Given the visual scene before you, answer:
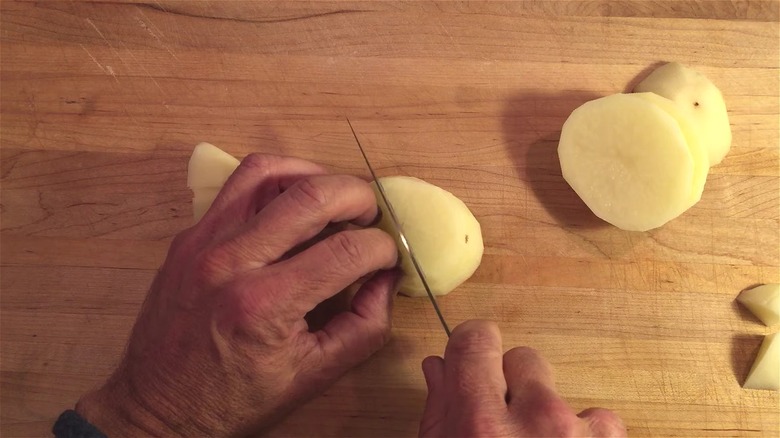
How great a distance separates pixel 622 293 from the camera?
1.49 metres

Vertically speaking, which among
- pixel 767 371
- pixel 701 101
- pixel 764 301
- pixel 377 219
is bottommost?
pixel 767 371

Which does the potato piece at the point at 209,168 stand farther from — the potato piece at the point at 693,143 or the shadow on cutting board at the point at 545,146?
the potato piece at the point at 693,143

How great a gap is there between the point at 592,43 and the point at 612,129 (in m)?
0.28

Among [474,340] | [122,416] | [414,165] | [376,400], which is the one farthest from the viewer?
[414,165]

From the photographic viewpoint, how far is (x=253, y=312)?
1.22 m

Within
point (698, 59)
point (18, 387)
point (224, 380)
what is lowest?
point (18, 387)

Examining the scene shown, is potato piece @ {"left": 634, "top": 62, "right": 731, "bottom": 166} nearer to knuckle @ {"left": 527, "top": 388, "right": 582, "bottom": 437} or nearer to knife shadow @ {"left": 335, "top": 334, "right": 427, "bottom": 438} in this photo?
knuckle @ {"left": 527, "top": 388, "right": 582, "bottom": 437}

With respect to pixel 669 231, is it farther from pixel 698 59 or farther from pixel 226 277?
pixel 226 277

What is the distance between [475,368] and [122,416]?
755 millimetres

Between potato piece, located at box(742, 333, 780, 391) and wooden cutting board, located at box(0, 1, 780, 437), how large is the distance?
0.10ft

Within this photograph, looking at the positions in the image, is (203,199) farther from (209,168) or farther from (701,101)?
(701,101)

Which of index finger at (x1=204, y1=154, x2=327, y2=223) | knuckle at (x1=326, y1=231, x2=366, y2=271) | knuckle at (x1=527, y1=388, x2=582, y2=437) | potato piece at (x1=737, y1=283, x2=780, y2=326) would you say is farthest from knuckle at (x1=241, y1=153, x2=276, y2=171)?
potato piece at (x1=737, y1=283, x2=780, y2=326)

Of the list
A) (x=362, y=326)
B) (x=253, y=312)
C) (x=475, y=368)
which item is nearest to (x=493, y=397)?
(x=475, y=368)

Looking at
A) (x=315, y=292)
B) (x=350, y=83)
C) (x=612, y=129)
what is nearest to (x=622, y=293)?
(x=612, y=129)
